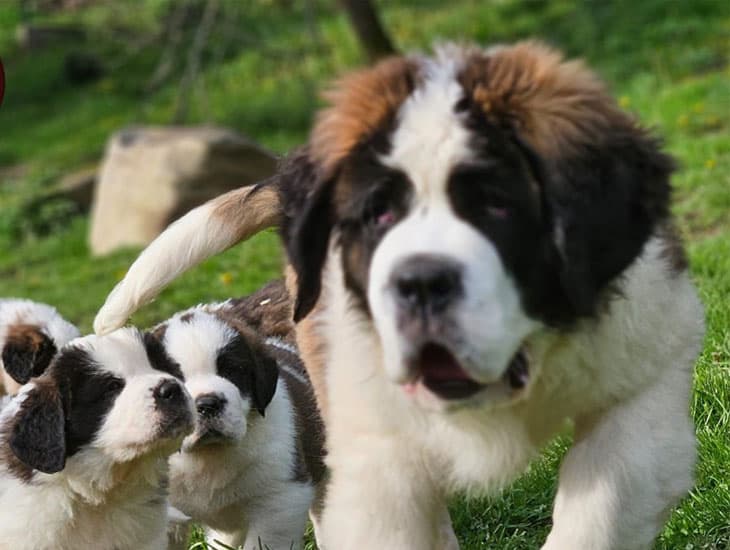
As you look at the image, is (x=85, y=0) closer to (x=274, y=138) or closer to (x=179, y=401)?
(x=274, y=138)

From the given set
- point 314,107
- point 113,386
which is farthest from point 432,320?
point 314,107

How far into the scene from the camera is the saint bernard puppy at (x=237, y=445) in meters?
4.62

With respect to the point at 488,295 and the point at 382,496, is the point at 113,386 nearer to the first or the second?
the point at 382,496

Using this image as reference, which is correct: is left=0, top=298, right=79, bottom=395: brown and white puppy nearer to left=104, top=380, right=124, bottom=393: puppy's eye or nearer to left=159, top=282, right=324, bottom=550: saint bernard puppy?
left=159, top=282, right=324, bottom=550: saint bernard puppy

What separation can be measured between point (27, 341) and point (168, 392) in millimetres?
1568

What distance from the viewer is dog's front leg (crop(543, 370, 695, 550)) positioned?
11.2 feet

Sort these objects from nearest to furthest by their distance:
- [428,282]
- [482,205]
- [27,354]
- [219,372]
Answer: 1. [428,282]
2. [482,205]
3. [219,372]
4. [27,354]

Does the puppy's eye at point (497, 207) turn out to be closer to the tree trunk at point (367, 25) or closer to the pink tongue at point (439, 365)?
the pink tongue at point (439, 365)

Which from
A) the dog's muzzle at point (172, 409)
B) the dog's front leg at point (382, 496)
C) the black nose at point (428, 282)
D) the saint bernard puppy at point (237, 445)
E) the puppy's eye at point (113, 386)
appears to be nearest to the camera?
the black nose at point (428, 282)

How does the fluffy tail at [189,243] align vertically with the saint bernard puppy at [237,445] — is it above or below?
above

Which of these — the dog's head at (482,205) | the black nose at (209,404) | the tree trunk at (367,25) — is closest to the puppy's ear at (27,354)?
the black nose at (209,404)

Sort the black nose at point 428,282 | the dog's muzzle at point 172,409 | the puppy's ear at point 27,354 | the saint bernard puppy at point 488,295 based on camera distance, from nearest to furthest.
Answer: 1. the black nose at point 428,282
2. the saint bernard puppy at point 488,295
3. the dog's muzzle at point 172,409
4. the puppy's ear at point 27,354

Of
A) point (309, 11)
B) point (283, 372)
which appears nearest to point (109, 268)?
point (309, 11)

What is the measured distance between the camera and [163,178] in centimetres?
1338
